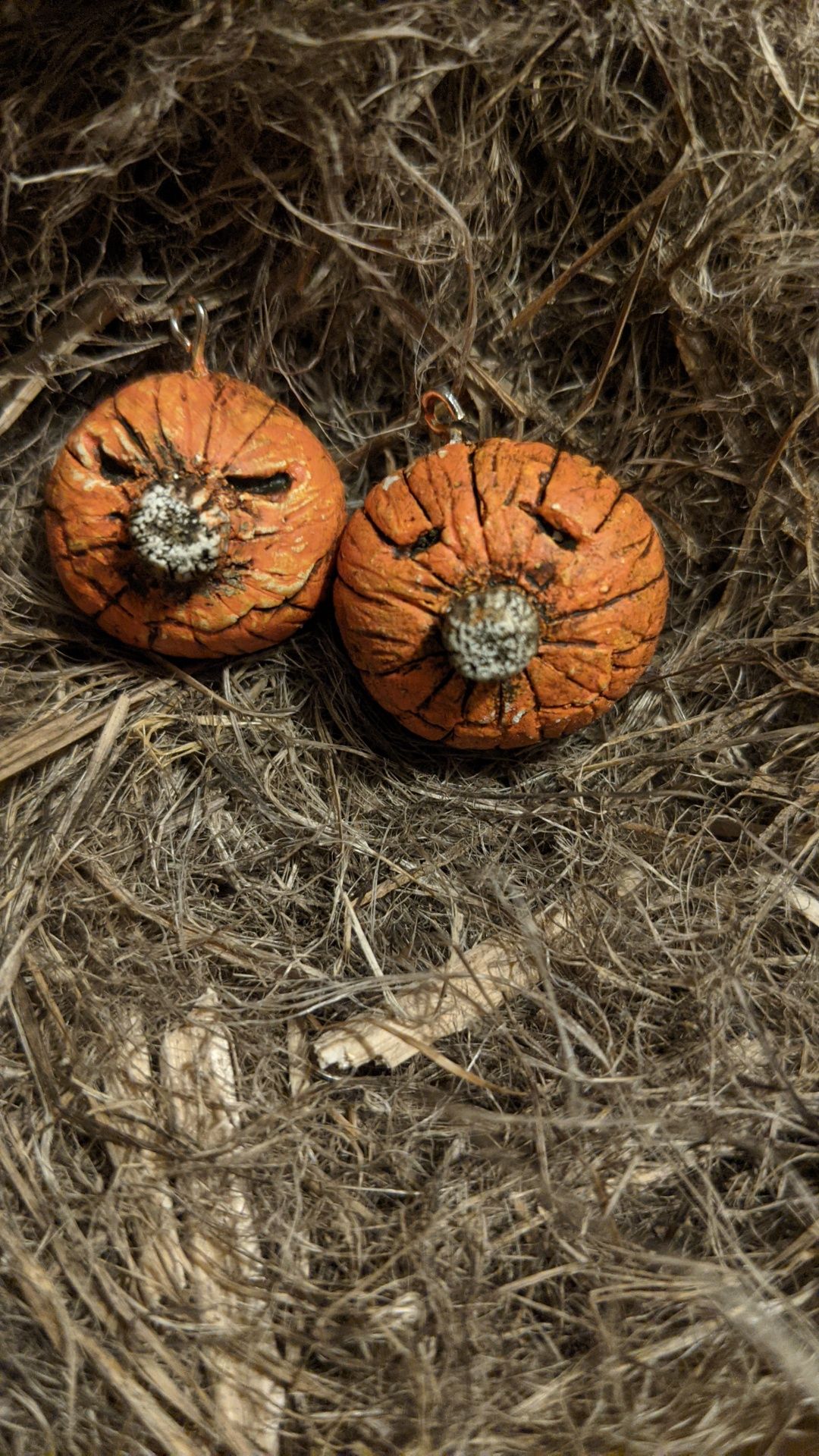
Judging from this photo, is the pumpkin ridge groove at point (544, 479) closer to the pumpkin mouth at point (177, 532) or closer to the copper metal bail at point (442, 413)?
the copper metal bail at point (442, 413)

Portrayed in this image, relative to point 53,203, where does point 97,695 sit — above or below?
below

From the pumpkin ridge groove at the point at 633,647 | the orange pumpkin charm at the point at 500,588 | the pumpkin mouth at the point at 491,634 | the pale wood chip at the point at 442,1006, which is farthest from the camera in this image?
the pale wood chip at the point at 442,1006

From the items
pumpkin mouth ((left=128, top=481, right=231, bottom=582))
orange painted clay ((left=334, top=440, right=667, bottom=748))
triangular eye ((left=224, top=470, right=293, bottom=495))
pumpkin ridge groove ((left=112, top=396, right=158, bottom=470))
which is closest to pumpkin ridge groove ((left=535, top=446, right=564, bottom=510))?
orange painted clay ((left=334, top=440, right=667, bottom=748))

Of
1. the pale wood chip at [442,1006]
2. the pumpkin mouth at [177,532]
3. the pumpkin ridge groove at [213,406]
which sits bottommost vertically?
the pale wood chip at [442,1006]

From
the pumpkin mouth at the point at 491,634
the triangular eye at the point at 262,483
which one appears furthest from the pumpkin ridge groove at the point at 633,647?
the triangular eye at the point at 262,483

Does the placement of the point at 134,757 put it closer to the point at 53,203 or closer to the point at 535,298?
the point at 53,203

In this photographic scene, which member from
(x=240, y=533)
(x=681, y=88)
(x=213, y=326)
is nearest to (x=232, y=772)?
(x=240, y=533)

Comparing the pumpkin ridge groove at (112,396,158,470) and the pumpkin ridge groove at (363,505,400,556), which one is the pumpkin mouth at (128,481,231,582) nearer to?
the pumpkin ridge groove at (112,396,158,470)

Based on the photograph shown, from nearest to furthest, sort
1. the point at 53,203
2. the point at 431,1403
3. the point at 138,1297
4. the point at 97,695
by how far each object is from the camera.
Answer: the point at 431,1403 < the point at 138,1297 < the point at 53,203 < the point at 97,695
